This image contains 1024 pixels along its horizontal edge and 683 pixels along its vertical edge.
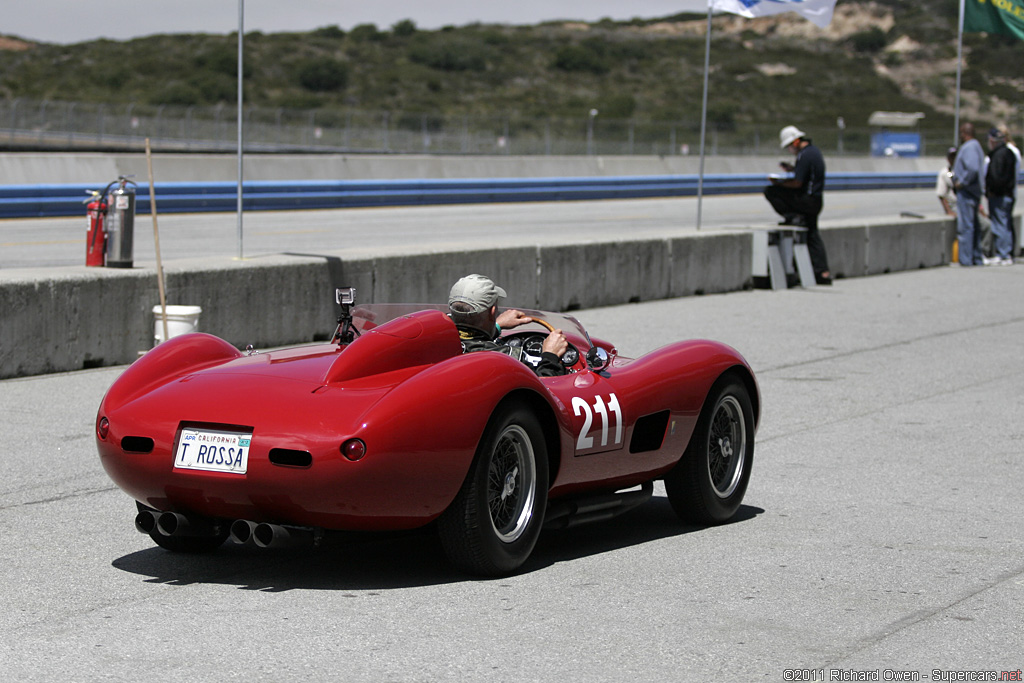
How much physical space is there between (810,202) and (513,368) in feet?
44.9

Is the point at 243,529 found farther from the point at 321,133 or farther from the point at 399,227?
the point at 321,133

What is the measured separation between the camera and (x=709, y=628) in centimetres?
467

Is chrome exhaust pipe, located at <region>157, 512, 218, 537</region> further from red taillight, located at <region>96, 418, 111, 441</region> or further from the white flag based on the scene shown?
the white flag

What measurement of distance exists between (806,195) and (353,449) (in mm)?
14488

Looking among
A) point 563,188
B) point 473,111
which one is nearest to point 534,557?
point 563,188

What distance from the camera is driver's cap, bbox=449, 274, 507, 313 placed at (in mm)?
5887

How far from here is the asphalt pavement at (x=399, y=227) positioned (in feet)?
55.3

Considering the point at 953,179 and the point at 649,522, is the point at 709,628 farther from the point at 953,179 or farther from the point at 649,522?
the point at 953,179

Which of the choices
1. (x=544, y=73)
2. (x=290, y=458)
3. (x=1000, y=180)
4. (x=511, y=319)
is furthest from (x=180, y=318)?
(x=544, y=73)

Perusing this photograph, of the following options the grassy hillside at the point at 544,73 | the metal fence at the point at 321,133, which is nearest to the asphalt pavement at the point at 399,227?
the metal fence at the point at 321,133

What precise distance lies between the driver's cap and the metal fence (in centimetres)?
3964

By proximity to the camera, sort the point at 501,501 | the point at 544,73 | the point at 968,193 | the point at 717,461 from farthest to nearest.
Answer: the point at 544,73 → the point at 968,193 → the point at 717,461 → the point at 501,501

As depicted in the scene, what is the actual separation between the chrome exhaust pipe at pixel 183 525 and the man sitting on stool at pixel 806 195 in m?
14.0

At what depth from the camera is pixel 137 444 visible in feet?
16.4
